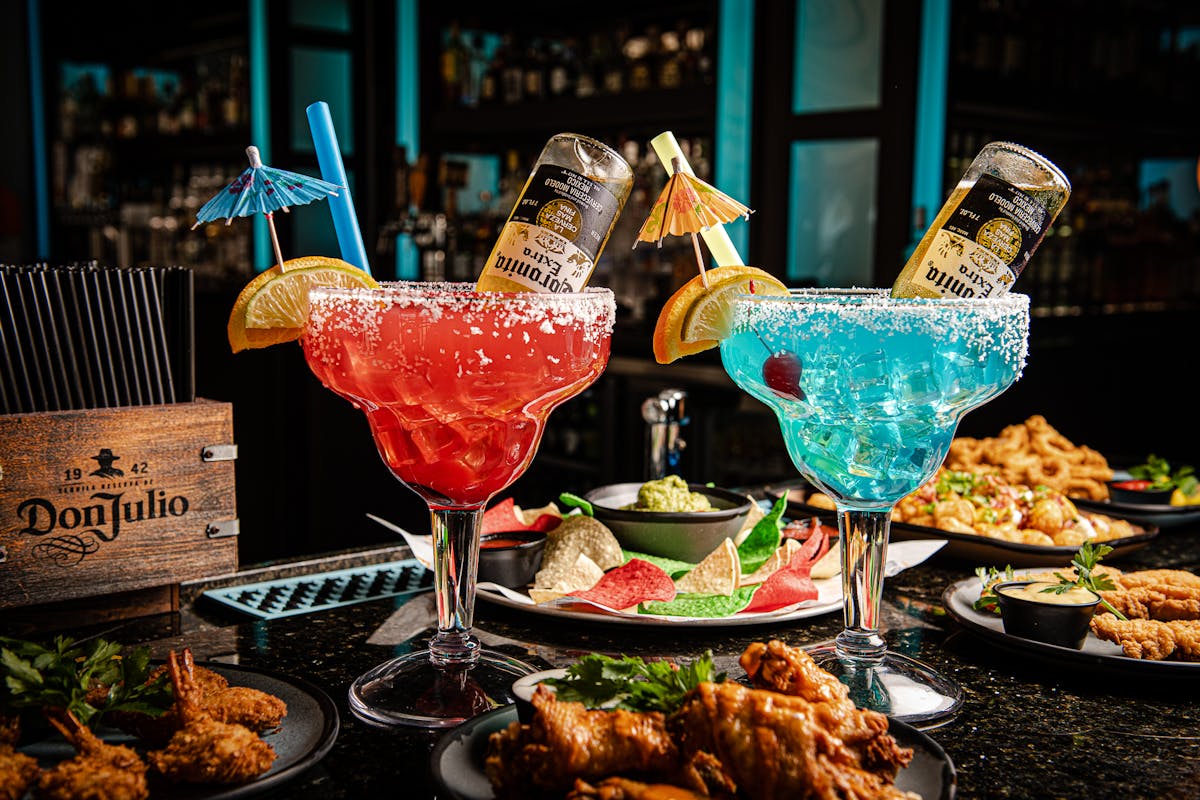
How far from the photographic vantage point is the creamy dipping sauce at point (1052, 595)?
42.2 inches

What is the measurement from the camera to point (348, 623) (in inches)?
46.4

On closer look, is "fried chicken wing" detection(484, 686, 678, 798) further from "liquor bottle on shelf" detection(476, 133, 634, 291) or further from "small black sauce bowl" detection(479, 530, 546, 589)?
"small black sauce bowl" detection(479, 530, 546, 589)

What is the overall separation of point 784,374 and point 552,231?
237 mm

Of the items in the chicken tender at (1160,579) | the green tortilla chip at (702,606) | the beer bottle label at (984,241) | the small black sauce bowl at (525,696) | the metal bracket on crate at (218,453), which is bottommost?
the green tortilla chip at (702,606)

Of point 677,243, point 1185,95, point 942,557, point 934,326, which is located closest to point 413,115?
point 677,243

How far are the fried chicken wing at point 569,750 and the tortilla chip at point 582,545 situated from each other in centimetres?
52

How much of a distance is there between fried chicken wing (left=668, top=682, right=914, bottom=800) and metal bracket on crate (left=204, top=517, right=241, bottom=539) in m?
0.68

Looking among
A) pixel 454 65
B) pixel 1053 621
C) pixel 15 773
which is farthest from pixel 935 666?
pixel 454 65

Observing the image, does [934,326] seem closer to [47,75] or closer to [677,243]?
[677,243]

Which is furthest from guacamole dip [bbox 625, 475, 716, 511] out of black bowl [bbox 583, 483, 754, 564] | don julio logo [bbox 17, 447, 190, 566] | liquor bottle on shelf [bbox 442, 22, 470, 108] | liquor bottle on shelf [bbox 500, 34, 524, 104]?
liquor bottle on shelf [bbox 442, 22, 470, 108]

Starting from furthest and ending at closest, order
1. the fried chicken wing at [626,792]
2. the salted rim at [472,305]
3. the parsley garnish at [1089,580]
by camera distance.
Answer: the parsley garnish at [1089,580], the salted rim at [472,305], the fried chicken wing at [626,792]

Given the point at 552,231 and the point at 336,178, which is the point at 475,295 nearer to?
the point at 552,231

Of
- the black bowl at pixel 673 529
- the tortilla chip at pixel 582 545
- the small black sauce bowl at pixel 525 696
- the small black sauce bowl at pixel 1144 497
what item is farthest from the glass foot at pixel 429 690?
the small black sauce bowl at pixel 1144 497

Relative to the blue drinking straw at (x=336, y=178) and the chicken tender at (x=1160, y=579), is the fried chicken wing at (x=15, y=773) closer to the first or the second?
the blue drinking straw at (x=336, y=178)
